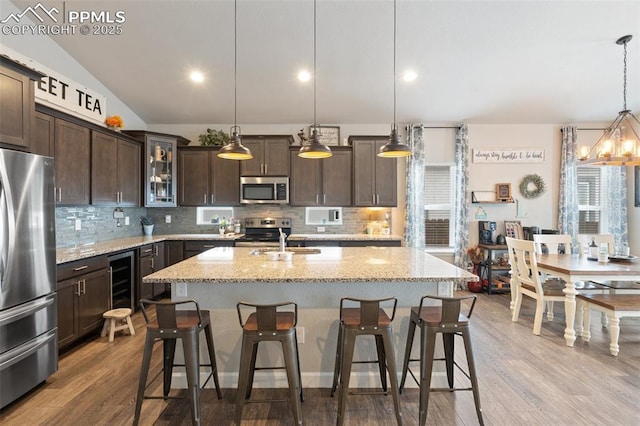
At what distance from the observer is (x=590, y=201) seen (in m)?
5.52

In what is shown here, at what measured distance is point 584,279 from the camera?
3.08 metres

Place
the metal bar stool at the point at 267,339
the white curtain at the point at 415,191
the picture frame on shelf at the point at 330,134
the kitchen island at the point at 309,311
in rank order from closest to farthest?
the metal bar stool at the point at 267,339 → the kitchen island at the point at 309,311 → the white curtain at the point at 415,191 → the picture frame on shelf at the point at 330,134

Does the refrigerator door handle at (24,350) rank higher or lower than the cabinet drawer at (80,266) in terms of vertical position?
lower

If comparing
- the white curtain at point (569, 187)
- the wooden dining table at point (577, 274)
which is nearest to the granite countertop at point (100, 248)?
the wooden dining table at point (577, 274)

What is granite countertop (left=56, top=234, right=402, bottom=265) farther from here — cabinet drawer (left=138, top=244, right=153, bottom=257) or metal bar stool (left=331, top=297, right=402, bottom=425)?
metal bar stool (left=331, top=297, right=402, bottom=425)

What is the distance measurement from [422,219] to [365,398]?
3.55 m

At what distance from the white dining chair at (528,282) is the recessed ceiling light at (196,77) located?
4400 mm

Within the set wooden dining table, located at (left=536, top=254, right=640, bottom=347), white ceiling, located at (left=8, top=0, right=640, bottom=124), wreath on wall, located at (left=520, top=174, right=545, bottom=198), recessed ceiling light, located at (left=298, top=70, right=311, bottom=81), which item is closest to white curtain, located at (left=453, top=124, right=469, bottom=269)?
white ceiling, located at (left=8, top=0, right=640, bottom=124)

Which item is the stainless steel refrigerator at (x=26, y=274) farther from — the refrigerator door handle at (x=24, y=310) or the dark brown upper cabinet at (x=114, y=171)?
the dark brown upper cabinet at (x=114, y=171)

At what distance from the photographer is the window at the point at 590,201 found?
5500mm

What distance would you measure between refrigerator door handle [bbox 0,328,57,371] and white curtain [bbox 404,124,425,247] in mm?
4521

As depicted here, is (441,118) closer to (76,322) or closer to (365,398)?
(365,398)

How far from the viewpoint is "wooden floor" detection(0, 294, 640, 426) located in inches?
79.5

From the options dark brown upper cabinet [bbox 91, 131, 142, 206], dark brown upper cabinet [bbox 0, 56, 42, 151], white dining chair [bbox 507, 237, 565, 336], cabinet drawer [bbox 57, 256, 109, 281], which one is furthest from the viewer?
dark brown upper cabinet [bbox 91, 131, 142, 206]
